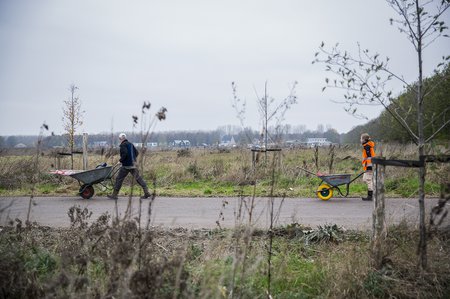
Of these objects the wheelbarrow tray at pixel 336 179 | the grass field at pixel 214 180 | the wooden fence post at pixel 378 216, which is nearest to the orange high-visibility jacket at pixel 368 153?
the wheelbarrow tray at pixel 336 179

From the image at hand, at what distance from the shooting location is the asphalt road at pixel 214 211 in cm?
653

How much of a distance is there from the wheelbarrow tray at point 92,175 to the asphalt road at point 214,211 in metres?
0.58

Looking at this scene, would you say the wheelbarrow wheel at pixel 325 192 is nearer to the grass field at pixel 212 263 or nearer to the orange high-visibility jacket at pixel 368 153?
the orange high-visibility jacket at pixel 368 153

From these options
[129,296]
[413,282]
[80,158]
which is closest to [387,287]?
[413,282]

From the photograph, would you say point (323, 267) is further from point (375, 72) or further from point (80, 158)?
point (80, 158)

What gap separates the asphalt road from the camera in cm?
653

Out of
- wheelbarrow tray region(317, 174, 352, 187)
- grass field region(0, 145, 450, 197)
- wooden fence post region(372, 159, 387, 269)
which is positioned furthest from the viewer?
grass field region(0, 145, 450, 197)

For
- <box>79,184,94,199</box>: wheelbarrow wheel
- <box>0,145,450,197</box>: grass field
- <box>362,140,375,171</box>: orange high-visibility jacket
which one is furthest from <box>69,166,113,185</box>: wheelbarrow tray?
<box>362,140,375,171</box>: orange high-visibility jacket

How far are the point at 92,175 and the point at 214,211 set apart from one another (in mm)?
4316

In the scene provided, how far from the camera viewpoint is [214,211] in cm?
786

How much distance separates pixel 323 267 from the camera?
152 inches

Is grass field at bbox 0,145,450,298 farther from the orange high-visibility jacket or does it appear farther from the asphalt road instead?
the orange high-visibility jacket

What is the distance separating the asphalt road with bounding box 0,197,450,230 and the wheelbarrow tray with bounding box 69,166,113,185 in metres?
0.58

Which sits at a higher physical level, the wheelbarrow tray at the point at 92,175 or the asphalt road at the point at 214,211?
the wheelbarrow tray at the point at 92,175
